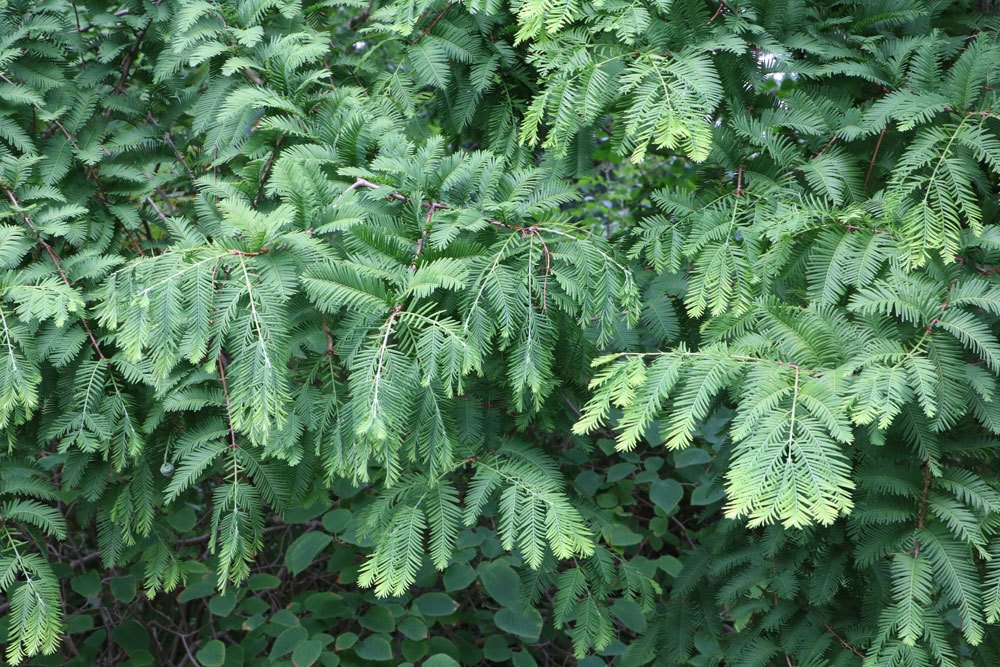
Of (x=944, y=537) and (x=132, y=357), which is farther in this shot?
(x=944, y=537)

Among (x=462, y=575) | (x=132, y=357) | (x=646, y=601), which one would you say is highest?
(x=132, y=357)

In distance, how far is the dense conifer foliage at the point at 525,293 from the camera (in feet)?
5.74

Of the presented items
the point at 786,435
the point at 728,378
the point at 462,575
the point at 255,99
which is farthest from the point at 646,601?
the point at 255,99

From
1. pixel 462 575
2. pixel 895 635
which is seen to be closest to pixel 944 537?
pixel 895 635

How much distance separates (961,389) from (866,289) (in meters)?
0.30

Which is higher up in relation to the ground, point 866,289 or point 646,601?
point 866,289

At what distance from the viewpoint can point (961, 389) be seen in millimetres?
1814

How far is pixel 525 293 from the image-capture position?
1910mm

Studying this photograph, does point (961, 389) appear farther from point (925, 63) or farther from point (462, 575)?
point (462, 575)

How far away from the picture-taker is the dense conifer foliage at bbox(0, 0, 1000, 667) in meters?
1.75

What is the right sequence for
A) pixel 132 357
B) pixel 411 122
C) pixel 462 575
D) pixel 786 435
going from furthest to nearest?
pixel 462 575 → pixel 411 122 → pixel 132 357 → pixel 786 435

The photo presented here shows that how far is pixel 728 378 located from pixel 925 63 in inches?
40.2

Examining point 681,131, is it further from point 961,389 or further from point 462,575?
point 462,575

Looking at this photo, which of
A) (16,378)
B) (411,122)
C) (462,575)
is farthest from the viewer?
(462,575)
